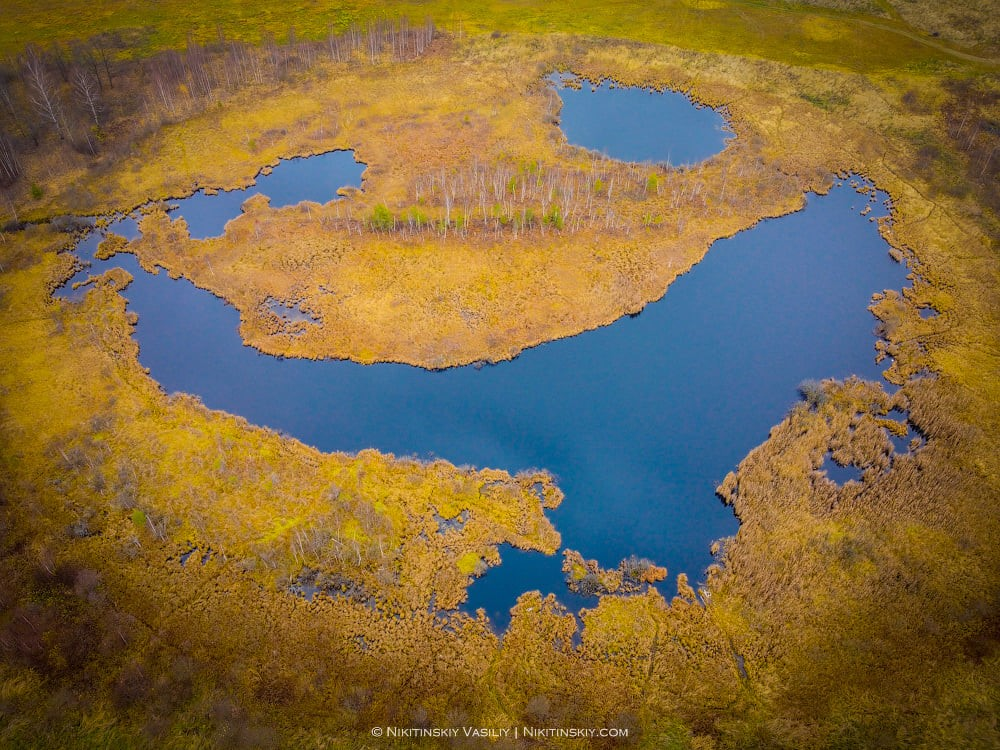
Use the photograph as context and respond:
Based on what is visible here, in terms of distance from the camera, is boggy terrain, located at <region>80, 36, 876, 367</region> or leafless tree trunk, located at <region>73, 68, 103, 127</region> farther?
leafless tree trunk, located at <region>73, 68, 103, 127</region>

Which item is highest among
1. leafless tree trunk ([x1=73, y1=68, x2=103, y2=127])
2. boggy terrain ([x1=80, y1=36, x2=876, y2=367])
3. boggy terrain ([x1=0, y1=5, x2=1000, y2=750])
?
leafless tree trunk ([x1=73, y1=68, x2=103, y2=127])

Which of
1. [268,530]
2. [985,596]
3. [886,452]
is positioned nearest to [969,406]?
[886,452]

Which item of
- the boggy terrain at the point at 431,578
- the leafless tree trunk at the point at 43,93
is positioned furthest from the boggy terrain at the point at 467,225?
the leafless tree trunk at the point at 43,93

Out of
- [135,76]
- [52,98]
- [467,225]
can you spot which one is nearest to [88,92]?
[52,98]

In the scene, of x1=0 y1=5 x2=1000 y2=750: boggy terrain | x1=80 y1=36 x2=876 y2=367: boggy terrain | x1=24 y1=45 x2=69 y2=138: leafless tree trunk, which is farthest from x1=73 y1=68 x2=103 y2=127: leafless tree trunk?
x1=0 y1=5 x2=1000 y2=750: boggy terrain

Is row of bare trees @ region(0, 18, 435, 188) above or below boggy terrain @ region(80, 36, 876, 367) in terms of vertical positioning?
above

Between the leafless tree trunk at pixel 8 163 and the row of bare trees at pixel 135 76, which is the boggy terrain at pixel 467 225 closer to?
the row of bare trees at pixel 135 76

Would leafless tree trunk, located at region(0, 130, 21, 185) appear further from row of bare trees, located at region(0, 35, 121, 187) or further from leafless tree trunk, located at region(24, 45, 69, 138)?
leafless tree trunk, located at region(24, 45, 69, 138)

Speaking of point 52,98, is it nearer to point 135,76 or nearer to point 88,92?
point 88,92
